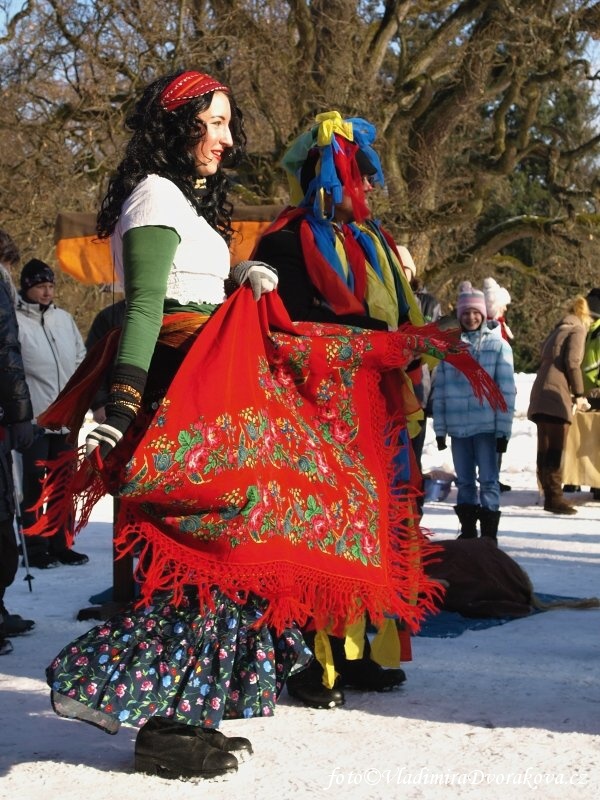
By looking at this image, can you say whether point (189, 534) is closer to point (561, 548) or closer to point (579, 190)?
point (561, 548)

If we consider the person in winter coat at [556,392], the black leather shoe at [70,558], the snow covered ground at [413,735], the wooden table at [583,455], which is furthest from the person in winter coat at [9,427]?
the wooden table at [583,455]

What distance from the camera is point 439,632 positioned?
5074 mm

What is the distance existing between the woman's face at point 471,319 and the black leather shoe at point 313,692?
13.3 feet

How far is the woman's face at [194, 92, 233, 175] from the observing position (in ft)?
10.8

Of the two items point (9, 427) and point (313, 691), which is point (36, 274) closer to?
point (9, 427)

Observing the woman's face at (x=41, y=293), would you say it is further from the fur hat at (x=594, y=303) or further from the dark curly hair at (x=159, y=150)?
the fur hat at (x=594, y=303)

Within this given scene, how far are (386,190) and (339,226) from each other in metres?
13.2

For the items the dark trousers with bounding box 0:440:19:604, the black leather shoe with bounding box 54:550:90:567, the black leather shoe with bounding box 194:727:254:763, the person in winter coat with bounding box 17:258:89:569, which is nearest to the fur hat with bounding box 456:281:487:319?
the person in winter coat with bounding box 17:258:89:569

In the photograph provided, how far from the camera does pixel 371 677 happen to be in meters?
4.05

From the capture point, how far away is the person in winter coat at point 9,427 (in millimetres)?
4949

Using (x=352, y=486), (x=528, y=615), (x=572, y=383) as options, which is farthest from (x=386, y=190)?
(x=352, y=486)

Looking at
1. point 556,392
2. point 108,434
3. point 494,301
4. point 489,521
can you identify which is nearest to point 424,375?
point 494,301

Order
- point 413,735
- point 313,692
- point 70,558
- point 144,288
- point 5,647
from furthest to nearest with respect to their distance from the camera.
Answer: point 70,558 → point 5,647 → point 313,692 → point 413,735 → point 144,288

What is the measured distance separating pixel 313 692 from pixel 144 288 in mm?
1562
